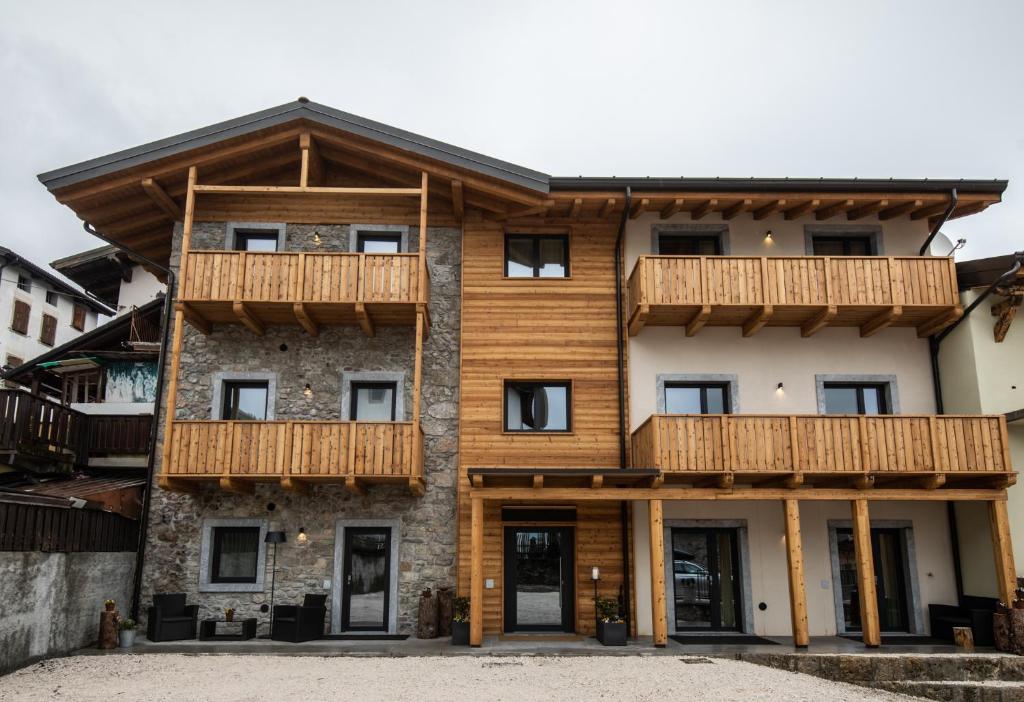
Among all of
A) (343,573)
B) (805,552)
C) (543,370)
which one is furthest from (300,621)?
(805,552)

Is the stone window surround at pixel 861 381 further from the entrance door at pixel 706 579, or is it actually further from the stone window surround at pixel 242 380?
the stone window surround at pixel 242 380

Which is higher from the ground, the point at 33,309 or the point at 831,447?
the point at 33,309

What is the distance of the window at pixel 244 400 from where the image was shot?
51.9 feet

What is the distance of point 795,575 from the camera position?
13.6 m

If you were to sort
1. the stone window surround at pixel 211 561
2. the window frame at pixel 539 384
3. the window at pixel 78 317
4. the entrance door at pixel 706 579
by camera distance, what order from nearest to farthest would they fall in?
1. the stone window surround at pixel 211 561
2. the entrance door at pixel 706 579
3. the window frame at pixel 539 384
4. the window at pixel 78 317

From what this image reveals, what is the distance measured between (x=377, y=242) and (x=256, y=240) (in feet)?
8.68

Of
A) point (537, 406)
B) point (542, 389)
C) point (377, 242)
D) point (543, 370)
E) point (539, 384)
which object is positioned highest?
point (377, 242)

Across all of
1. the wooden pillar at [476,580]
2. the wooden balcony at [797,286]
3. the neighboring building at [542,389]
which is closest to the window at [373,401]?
the neighboring building at [542,389]

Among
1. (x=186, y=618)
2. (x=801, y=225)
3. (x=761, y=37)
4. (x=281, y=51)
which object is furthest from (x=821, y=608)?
(x=281, y=51)

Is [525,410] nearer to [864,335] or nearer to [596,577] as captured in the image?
[596,577]

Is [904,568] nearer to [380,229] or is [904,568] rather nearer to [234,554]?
Result: [380,229]

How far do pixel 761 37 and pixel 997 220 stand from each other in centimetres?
5082

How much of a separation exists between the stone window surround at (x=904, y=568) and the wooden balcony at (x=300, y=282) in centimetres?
945

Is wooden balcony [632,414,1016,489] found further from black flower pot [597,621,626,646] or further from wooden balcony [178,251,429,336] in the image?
wooden balcony [178,251,429,336]
